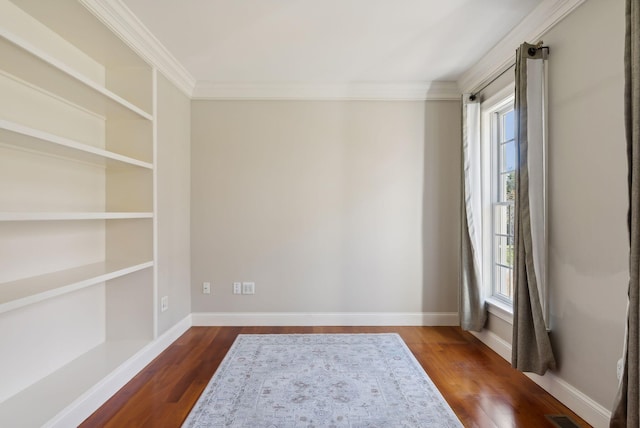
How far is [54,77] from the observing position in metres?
1.75

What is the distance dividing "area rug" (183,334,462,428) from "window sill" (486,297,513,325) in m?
0.84

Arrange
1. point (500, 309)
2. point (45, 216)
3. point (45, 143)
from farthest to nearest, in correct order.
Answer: point (500, 309) → point (45, 143) → point (45, 216)

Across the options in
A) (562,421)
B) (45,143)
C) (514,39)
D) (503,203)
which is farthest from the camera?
(503,203)

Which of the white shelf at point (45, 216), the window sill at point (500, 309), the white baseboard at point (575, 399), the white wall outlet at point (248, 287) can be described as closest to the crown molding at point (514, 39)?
the window sill at point (500, 309)

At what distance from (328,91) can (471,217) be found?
196 centimetres


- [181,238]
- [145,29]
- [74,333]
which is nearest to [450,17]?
[145,29]

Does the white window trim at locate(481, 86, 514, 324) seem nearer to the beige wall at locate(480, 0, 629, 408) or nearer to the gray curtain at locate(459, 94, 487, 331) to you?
the gray curtain at locate(459, 94, 487, 331)

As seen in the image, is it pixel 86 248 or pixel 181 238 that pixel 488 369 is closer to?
pixel 181 238

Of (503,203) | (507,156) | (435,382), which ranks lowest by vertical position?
(435,382)

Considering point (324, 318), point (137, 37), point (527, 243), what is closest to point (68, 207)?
point (137, 37)

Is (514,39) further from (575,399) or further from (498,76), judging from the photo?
(575,399)

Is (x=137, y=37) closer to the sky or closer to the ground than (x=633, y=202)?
closer to the sky

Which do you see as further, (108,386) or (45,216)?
(108,386)

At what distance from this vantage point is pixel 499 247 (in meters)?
2.96
